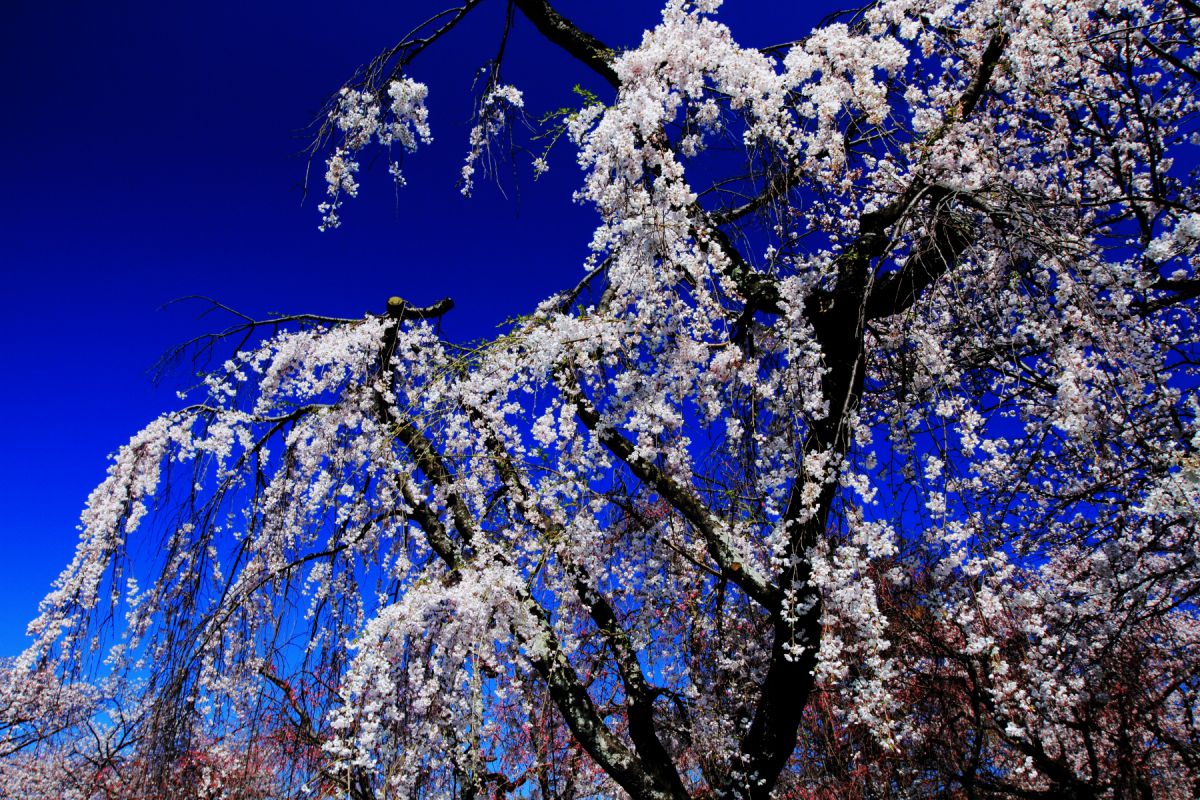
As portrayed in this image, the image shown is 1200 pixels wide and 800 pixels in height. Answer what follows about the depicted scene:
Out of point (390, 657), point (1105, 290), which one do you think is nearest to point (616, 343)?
point (390, 657)

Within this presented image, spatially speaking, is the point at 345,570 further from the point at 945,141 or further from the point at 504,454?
the point at 945,141

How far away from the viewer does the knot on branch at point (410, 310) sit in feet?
15.8

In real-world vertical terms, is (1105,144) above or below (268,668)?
above

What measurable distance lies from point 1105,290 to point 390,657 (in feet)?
13.3

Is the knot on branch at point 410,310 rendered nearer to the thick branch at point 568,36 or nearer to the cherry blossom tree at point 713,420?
the cherry blossom tree at point 713,420

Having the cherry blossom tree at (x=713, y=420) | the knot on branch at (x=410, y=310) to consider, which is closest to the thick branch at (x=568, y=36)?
the cherry blossom tree at (x=713, y=420)

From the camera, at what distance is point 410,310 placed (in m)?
4.84

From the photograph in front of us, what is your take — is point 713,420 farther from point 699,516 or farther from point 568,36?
point 568,36

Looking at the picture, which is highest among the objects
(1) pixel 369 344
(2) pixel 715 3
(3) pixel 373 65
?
(3) pixel 373 65

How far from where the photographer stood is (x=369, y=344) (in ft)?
14.8

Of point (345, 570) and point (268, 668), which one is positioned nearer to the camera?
point (268, 668)

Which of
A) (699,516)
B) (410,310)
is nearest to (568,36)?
(410,310)

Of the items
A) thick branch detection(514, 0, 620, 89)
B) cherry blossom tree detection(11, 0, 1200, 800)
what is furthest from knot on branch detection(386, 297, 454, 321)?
thick branch detection(514, 0, 620, 89)

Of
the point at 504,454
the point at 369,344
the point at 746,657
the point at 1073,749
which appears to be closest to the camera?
the point at 504,454
